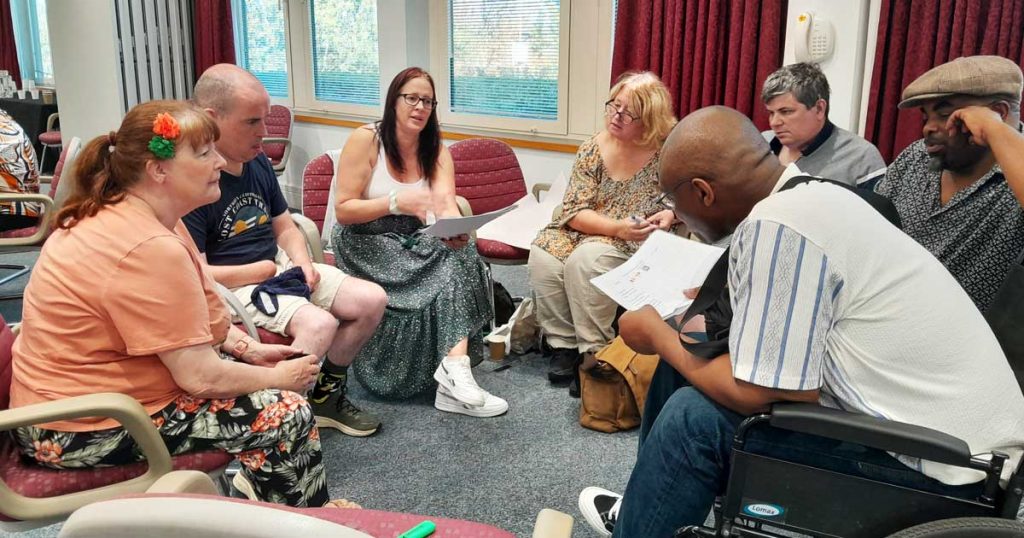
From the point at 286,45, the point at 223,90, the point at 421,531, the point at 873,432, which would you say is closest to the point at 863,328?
the point at 873,432

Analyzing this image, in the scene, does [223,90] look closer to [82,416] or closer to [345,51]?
[82,416]

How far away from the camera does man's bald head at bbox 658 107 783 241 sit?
1.43m

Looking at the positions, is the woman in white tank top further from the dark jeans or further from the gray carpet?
the dark jeans

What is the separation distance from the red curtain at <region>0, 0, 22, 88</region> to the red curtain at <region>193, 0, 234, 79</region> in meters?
3.02

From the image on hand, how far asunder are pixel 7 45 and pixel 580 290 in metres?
7.81

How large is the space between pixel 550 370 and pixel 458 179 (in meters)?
1.07

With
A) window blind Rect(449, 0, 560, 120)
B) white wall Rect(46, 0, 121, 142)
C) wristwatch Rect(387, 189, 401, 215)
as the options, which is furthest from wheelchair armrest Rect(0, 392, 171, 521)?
white wall Rect(46, 0, 121, 142)

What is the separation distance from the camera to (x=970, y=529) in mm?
1160

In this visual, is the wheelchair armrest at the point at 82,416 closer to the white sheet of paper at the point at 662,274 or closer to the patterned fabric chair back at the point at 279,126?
the white sheet of paper at the point at 662,274

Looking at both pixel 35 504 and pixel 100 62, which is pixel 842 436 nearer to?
pixel 35 504

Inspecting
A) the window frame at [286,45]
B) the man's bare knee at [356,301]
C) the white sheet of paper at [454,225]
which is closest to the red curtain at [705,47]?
the white sheet of paper at [454,225]

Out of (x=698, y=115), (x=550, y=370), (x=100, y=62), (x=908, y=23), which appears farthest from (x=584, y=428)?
(x=100, y=62)

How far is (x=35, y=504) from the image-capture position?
1.41 m

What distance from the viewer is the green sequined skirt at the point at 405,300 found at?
2.78 metres
